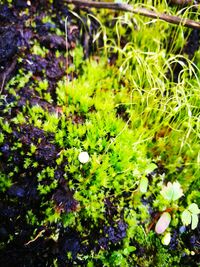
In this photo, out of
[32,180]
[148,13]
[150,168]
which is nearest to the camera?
[32,180]

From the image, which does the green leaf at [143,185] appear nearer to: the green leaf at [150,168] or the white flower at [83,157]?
the green leaf at [150,168]

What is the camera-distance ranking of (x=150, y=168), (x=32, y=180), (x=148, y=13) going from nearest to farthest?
(x=32, y=180) < (x=150, y=168) < (x=148, y=13)

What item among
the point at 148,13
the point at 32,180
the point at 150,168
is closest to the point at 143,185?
the point at 150,168

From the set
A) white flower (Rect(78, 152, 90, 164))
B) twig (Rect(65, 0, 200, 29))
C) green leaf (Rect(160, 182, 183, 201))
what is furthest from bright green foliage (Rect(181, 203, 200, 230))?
twig (Rect(65, 0, 200, 29))

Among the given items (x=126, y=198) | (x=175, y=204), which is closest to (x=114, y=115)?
(x=126, y=198)

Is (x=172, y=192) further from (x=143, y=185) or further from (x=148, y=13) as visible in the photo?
(x=148, y=13)

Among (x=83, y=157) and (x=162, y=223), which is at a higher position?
(x=83, y=157)
